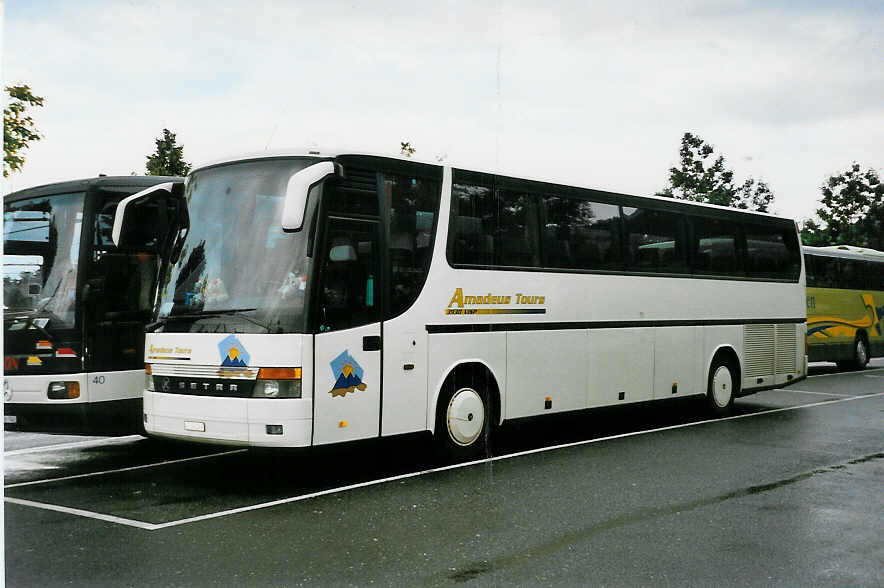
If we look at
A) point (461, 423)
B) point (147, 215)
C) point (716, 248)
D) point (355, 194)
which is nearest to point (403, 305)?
point (355, 194)

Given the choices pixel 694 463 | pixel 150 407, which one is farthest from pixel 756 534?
pixel 150 407

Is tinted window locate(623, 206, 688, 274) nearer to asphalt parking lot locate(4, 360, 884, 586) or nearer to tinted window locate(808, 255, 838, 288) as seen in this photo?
asphalt parking lot locate(4, 360, 884, 586)

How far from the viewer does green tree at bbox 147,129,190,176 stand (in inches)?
2013

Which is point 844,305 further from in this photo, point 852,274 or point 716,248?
point 716,248

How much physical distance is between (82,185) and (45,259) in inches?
34.7

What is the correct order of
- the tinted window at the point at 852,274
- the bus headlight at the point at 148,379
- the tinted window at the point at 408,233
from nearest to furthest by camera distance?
the bus headlight at the point at 148,379 < the tinted window at the point at 408,233 < the tinted window at the point at 852,274

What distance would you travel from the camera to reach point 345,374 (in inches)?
336

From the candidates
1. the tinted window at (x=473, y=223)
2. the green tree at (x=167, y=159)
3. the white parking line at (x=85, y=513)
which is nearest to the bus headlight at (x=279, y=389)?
the white parking line at (x=85, y=513)

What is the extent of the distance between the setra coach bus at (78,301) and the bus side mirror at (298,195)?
1795 millimetres

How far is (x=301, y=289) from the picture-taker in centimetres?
823

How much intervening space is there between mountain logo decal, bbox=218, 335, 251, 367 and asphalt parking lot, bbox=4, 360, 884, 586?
1212 millimetres

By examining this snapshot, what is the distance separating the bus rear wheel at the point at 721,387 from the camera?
14391mm

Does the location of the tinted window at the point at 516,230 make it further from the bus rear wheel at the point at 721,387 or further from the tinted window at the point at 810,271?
the tinted window at the point at 810,271

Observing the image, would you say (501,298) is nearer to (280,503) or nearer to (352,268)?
(352,268)
